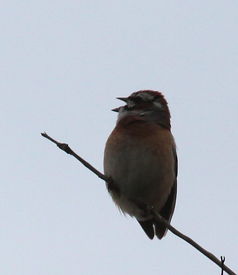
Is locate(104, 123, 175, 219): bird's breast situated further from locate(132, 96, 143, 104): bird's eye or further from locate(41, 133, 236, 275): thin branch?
locate(41, 133, 236, 275): thin branch

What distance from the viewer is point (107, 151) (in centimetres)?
732

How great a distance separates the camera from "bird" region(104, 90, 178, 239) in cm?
711

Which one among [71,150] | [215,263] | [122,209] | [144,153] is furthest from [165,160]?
[215,263]

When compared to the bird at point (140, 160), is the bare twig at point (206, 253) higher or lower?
lower

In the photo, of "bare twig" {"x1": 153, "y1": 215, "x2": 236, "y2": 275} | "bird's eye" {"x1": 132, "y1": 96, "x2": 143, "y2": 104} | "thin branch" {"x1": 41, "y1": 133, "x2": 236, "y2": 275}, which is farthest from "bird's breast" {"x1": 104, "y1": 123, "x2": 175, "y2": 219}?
"bare twig" {"x1": 153, "y1": 215, "x2": 236, "y2": 275}

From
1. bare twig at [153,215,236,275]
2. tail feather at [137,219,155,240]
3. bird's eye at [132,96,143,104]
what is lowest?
bare twig at [153,215,236,275]

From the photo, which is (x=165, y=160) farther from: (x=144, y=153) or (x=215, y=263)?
(x=215, y=263)

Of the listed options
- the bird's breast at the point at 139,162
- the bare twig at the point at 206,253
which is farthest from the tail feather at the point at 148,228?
the bare twig at the point at 206,253

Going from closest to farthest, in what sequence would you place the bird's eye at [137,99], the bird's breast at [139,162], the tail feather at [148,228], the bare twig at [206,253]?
the bare twig at [206,253] → the bird's breast at [139,162] → the bird's eye at [137,99] → the tail feather at [148,228]

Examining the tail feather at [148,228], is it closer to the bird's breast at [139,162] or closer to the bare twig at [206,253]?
the bird's breast at [139,162]

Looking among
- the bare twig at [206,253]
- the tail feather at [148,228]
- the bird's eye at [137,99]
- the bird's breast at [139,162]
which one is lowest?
the bare twig at [206,253]

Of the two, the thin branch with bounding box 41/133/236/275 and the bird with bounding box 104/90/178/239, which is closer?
the thin branch with bounding box 41/133/236/275

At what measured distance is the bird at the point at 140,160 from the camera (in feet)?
23.3

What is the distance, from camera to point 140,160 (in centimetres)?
711
